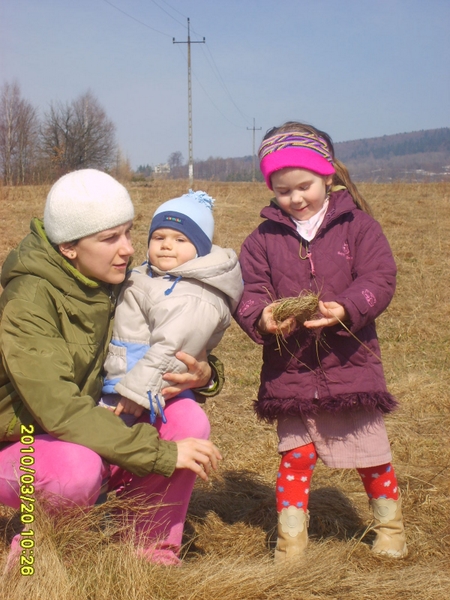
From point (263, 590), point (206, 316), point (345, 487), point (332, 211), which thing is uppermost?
point (332, 211)

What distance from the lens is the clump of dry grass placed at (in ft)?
8.82

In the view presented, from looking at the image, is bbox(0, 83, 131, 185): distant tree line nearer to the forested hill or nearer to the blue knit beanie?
the blue knit beanie

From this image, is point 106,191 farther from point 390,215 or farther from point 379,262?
point 390,215

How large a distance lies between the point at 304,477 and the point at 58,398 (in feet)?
4.11

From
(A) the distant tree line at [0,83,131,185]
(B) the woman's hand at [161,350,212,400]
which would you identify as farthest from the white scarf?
(A) the distant tree line at [0,83,131,185]

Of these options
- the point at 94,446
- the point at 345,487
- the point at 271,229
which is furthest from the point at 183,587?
the point at 345,487

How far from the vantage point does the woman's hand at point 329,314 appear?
268 centimetres

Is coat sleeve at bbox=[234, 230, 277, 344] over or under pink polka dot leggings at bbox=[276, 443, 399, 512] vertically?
over

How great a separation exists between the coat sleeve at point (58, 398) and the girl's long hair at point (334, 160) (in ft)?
4.43

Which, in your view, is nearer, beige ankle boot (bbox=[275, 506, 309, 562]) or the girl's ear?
the girl's ear

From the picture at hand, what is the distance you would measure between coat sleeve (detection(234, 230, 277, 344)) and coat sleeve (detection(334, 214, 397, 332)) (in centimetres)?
36

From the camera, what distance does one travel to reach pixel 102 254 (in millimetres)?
2635

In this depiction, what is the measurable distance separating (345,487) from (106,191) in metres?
2.32

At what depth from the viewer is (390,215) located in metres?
14.0
